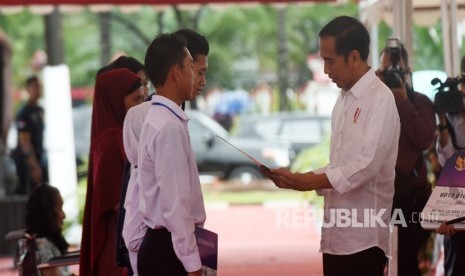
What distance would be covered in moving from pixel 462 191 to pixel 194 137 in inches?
713

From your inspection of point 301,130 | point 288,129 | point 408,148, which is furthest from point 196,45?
point 288,129

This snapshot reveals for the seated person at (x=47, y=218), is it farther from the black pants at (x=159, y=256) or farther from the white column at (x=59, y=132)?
the white column at (x=59, y=132)

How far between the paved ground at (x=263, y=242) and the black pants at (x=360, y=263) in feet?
17.9

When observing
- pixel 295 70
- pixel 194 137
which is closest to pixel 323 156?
pixel 194 137

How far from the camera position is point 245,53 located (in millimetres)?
34656

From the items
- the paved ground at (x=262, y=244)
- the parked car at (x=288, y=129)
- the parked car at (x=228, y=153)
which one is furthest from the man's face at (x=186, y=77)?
the parked car at (x=288, y=129)

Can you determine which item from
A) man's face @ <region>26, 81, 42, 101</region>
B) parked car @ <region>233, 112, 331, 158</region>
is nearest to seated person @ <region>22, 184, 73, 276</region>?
man's face @ <region>26, 81, 42, 101</region>

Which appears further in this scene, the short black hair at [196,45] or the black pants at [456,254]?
→ the black pants at [456,254]

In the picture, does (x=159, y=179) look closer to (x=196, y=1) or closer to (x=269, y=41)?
(x=196, y=1)

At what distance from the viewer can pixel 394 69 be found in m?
7.28

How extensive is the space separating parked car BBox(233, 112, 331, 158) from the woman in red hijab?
685 inches

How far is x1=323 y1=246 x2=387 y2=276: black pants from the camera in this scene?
575cm

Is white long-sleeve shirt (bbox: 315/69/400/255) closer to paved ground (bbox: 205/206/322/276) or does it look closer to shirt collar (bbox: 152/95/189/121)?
shirt collar (bbox: 152/95/189/121)

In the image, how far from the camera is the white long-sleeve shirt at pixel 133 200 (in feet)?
17.9
